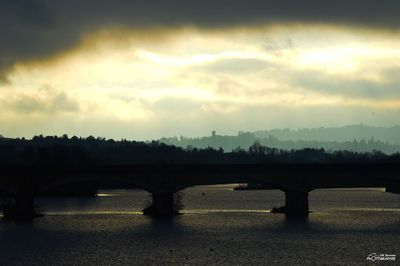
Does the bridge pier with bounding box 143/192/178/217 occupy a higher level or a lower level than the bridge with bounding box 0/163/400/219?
lower

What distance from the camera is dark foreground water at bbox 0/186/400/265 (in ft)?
217

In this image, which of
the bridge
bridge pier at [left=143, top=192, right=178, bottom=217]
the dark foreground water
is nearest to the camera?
the dark foreground water

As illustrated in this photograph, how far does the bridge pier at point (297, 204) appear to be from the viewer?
10660 centimetres

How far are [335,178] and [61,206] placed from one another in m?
51.6

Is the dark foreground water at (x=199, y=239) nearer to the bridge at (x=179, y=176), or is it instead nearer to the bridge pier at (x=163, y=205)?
the bridge pier at (x=163, y=205)

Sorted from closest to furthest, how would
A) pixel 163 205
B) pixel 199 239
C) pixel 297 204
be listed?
pixel 199 239 < pixel 163 205 < pixel 297 204

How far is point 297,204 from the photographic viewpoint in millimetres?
107125

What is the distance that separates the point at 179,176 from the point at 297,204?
1674cm

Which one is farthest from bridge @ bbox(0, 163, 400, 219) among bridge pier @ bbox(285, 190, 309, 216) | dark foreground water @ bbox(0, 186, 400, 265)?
dark foreground water @ bbox(0, 186, 400, 265)

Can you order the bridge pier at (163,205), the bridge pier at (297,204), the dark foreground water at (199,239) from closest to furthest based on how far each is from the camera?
the dark foreground water at (199,239)
the bridge pier at (163,205)
the bridge pier at (297,204)

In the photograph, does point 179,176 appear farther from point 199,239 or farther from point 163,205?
point 199,239

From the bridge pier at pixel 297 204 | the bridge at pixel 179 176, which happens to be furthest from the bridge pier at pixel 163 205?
the bridge pier at pixel 297 204

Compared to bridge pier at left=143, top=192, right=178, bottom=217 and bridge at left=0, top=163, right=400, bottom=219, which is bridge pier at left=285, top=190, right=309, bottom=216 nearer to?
bridge at left=0, top=163, right=400, bottom=219

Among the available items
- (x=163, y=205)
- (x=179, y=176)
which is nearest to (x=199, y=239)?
(x=163, y=205)
